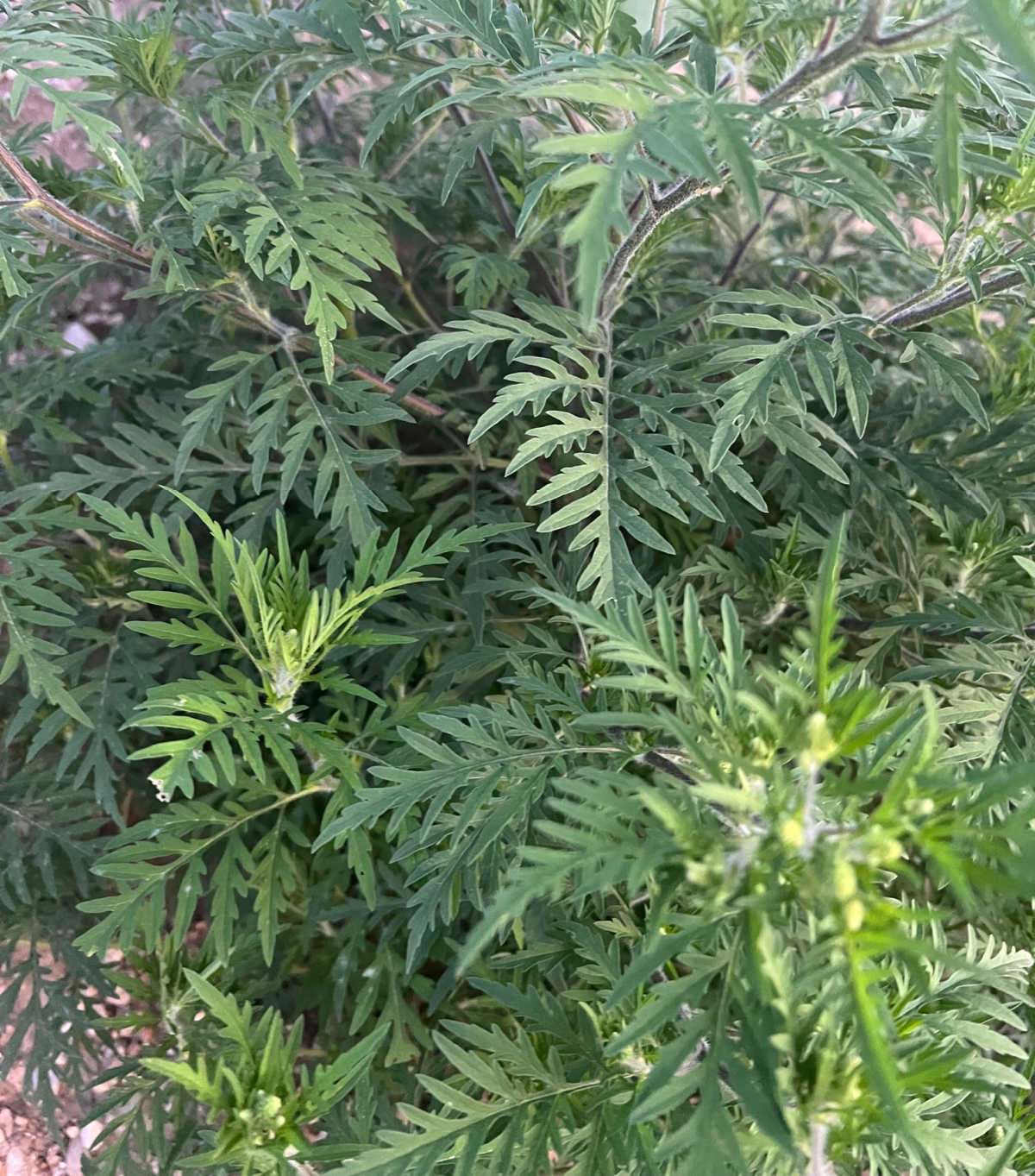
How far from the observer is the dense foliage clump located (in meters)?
0.47

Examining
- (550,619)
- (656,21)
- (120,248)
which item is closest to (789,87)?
(656,21)

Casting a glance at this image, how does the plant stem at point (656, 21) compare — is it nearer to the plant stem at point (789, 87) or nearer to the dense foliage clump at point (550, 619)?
the dense foliage clump at point (550, 619)

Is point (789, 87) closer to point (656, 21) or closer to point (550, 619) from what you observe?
point (656, 21)

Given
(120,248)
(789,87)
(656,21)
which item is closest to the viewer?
(789,87)

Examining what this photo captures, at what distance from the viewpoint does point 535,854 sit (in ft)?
1.44

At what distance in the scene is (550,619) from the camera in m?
0.93

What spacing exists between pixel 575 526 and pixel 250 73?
0.66 metres

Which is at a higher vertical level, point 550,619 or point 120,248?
point 120,248

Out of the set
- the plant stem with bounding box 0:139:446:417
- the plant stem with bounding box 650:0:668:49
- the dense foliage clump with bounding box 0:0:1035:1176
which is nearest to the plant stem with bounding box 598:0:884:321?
the dense foliage clump with bounding box 0:0:1035:1176

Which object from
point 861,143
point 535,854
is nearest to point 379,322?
point 861,143

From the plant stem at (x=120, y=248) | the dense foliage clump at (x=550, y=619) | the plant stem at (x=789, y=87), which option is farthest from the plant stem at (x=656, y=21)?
the plant stem at (x=120, y=248)

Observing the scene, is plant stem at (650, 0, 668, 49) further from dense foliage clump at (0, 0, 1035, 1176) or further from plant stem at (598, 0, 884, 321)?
plant stem at (598, 0, 884, 321)

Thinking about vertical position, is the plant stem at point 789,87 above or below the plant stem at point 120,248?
above

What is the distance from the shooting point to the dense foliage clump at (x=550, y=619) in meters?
0.47
